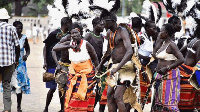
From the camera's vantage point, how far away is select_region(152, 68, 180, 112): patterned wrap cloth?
7.68 m

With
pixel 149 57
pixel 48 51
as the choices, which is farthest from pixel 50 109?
pixel 149 57

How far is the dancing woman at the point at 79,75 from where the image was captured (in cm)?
790

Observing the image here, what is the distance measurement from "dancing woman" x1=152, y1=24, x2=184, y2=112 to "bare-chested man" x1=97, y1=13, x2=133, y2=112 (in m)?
0.56

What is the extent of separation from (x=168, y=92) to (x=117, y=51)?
1045mm

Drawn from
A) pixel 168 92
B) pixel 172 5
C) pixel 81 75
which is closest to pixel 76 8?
pixel 81 75

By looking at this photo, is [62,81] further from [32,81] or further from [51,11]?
[32,81]

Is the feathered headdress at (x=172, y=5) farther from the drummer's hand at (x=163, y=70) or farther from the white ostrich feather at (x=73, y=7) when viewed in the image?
the drummer's hand at (x=163, y=70)

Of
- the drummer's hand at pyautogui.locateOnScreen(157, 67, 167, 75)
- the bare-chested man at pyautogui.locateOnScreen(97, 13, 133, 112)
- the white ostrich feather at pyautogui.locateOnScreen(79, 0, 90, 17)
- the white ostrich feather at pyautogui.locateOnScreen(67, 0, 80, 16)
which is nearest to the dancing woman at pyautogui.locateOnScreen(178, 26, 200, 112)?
the drummer's hand at pyautogui.locateOnScreen(157, 67, 167, 75)

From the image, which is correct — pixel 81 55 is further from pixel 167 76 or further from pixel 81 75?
pixel 167 76

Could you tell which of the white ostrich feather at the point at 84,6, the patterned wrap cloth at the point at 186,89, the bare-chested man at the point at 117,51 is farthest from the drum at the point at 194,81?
the white ostrich feather at the point at 84,6

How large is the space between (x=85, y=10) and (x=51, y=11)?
0.82 m

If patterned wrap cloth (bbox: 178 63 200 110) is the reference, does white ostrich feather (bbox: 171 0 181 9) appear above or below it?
above

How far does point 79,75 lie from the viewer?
7.94m

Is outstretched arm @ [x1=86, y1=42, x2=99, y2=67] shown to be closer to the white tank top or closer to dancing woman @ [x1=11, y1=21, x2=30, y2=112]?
the white tank top
